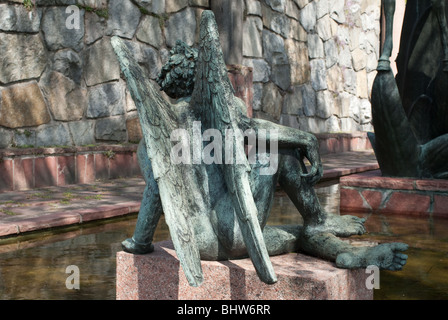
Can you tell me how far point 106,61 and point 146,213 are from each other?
5299 mm

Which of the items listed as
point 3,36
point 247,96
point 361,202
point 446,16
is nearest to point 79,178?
point 3,36

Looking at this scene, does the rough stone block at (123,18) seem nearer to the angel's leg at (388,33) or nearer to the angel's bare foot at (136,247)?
the angel's leg at (388,33)

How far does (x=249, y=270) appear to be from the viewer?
7.88 ft

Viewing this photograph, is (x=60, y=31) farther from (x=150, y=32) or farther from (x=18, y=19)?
(x=150, y=32)

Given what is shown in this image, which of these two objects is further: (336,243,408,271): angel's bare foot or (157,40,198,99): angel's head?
(157,40,198,99): angel's head

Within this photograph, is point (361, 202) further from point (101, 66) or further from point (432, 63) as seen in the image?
point (101, 66)

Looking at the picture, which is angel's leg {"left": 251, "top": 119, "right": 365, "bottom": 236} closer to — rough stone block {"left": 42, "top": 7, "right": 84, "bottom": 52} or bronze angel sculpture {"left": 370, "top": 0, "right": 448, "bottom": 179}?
bronze angel sculpture {"left": 370, "top": 0, "right": 448, "bottom": 179}

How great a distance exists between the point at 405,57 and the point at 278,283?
4214 mm

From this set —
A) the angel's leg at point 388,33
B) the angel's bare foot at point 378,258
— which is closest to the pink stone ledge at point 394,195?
the angel's leg at point 388,33

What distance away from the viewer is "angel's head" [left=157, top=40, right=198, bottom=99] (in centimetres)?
265

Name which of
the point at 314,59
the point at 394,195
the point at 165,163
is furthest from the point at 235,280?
the point at 314,59

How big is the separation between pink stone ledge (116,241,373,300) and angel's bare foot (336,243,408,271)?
0.05 meters

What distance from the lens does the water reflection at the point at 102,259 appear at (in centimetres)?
288

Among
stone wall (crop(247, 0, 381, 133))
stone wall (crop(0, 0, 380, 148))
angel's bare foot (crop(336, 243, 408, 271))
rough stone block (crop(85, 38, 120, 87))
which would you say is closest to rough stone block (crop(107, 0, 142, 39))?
stone wall (crop(0, 0, 380, 148))
